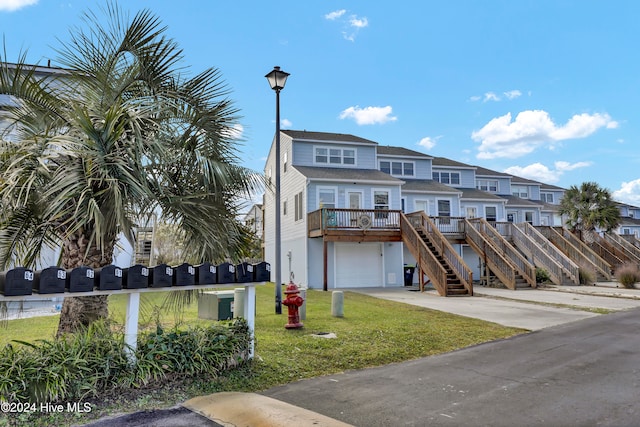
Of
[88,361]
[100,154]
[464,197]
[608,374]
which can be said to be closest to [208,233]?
[100,154]

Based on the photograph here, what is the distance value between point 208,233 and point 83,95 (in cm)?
248

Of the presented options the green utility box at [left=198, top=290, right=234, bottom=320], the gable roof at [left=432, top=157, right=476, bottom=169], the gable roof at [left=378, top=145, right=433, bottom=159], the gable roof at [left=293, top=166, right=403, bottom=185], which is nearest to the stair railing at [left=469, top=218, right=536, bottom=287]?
the gable roof at [left=293, top=166, right=403, bottom=185]

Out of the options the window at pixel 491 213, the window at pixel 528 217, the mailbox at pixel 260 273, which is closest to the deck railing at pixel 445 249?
the window at pixel 491 213

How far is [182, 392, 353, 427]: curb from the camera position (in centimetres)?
347

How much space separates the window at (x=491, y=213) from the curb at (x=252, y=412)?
2486cm

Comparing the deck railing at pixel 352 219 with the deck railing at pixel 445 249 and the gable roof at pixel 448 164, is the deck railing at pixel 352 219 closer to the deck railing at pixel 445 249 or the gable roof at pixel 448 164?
the deck railing at pixel 445 249

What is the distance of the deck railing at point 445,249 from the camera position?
1538 centimetres

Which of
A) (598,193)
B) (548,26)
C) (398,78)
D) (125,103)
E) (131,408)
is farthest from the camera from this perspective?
(598,193)

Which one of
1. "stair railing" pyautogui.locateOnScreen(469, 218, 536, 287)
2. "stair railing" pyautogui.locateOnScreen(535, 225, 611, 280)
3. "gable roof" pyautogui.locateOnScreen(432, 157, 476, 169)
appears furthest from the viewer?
"gable roof" pyautogui.locateOnScreen(432, 157, 476, 169)

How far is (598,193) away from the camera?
24328mm

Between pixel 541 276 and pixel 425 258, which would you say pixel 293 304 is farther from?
pixel 541 276

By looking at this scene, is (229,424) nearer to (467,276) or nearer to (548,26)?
(467,276)

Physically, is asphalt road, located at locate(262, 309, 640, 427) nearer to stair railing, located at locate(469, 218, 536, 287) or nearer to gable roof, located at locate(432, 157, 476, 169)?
stair railing, located at locate(469, 218, 536, 287)

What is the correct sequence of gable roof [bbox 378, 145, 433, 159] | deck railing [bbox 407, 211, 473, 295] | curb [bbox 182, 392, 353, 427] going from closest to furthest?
curb [bbox 182, 392, 353, 427], deck railing [bbox 407, 211, 473, 295], gable roof [bbox 378, 145, 433, 159]
